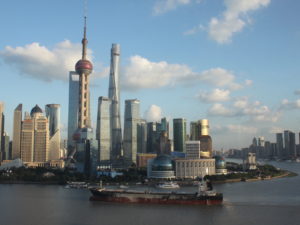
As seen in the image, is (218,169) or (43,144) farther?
(43,144)

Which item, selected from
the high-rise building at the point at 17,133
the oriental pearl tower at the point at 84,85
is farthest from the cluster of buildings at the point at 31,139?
the oriental pearl tower at the point at 84,85

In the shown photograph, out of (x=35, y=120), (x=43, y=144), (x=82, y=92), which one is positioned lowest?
(x=43, y=144)

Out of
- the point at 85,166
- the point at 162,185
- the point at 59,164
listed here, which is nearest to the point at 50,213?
the point at 162,185

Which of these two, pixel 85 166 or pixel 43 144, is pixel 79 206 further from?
pixel 43 144

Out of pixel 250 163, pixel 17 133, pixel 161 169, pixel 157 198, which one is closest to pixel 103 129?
pixel 17 133

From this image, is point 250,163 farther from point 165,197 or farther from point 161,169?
point 165,197

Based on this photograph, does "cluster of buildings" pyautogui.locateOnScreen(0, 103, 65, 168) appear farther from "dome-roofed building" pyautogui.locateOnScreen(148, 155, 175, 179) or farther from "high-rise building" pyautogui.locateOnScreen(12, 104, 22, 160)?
"dome-roofed building" pyautogui.locateOnScreen(148, 155, 175, 179)

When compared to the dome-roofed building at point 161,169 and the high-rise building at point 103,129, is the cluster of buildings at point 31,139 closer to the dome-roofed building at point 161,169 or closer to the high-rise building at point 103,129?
the high-rise building at point 103,129
